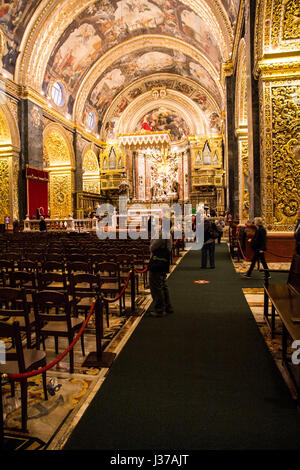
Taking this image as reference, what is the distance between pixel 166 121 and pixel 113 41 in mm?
10347

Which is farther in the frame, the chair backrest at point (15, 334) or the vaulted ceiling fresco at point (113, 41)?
the vaulted ceiling fresco at point (113, 41)

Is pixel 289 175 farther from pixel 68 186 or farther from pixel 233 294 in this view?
pixel 68 186

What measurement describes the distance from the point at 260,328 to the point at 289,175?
18.5ft

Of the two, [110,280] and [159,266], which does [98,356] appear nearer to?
[159,266]

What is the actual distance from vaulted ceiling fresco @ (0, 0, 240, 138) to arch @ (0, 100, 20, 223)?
9.30 feet

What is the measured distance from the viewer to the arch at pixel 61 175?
→ 2365 centimetres

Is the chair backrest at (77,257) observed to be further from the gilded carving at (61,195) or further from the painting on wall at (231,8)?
the gilded carving at (61,195)

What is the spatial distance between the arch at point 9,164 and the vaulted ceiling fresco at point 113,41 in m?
2.83

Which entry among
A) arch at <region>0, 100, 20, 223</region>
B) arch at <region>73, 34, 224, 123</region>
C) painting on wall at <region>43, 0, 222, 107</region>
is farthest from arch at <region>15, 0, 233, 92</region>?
arch at <region>73, 34, 224, 123</region>

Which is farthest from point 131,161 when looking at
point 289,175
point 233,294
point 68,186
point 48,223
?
point 233,294

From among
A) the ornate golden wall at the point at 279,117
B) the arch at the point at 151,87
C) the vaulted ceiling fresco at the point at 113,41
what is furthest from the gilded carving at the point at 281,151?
the arch at the point at 151,87

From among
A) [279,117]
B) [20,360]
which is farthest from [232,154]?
[20,360]

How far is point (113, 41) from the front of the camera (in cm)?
2334
